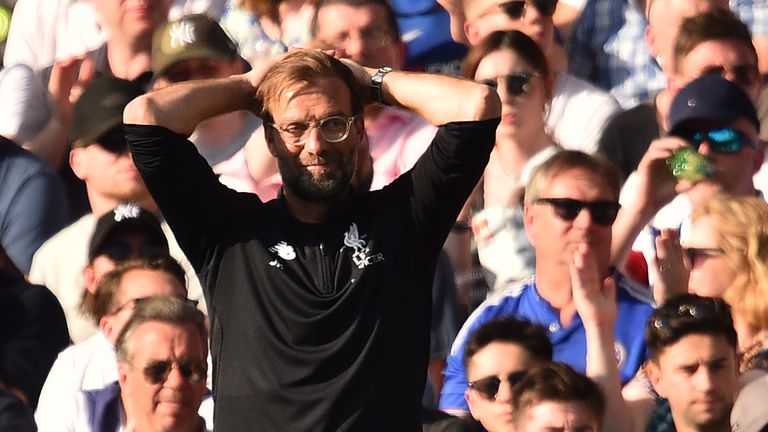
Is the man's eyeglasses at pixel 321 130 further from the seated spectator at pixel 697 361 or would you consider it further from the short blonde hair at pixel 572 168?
the short blonde hair at pixel 572 168

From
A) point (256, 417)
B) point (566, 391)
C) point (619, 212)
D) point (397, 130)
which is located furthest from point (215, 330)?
point (397, 130)

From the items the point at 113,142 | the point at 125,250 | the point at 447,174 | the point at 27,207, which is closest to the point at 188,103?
the point at 447,174

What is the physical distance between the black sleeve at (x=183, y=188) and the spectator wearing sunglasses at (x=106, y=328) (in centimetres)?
195

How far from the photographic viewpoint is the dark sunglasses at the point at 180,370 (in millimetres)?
6836

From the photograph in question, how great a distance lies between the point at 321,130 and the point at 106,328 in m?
2.50

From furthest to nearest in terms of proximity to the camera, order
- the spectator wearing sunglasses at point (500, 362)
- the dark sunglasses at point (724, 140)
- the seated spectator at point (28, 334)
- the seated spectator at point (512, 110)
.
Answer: the seated spectator at point (512, 110) < the seated spectator at point (28, 334) < the dark sunglasses at point (724, 140) < the spectator wearing sunglasses at point (500, 362)

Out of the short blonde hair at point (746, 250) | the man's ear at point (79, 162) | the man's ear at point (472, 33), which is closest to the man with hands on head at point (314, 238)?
the short blonde hair at point (746, 250)

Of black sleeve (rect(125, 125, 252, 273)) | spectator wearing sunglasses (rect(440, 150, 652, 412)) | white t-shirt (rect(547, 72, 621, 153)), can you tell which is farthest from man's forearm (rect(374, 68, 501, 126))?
white t-shirt (rect(547, 72, 621, 153))

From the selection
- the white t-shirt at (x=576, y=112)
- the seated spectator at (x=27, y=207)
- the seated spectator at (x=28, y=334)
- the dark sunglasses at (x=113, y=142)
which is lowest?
the seated spectator at (x=27, y=207)

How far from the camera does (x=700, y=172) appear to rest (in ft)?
24.9

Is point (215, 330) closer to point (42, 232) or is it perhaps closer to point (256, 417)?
point (256, 417)

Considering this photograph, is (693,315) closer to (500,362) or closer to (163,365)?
(500,362)

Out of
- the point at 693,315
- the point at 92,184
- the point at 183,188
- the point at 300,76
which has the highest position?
the point at 300,76

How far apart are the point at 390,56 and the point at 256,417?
138 inches
